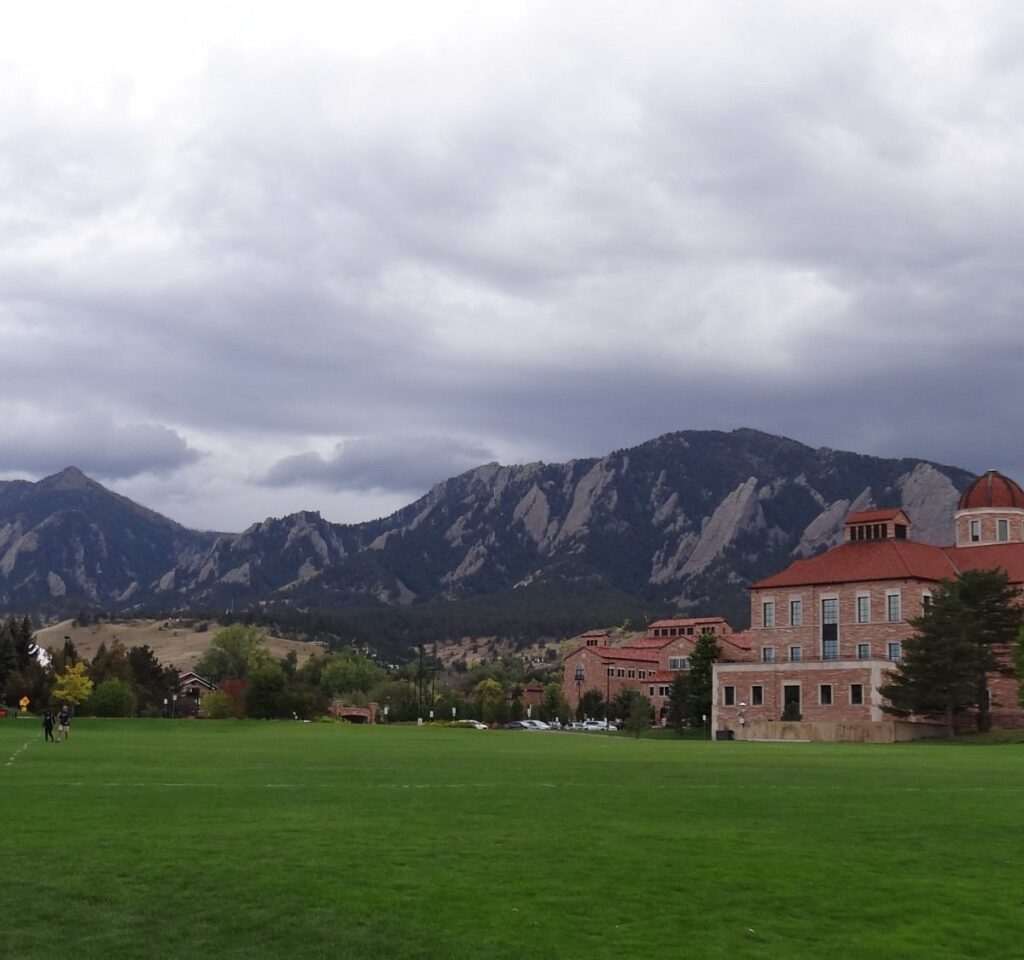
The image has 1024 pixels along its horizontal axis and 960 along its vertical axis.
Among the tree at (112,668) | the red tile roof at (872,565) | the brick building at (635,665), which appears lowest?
the tree at (112,668)

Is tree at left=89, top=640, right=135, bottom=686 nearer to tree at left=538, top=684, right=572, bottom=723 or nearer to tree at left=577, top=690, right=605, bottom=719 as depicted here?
tree at left=538, top=684, right=572, bottom=723

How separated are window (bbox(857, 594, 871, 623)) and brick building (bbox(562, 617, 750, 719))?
64364mm

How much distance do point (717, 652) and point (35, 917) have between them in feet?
355

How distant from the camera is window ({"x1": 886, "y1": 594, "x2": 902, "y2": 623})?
107562mm

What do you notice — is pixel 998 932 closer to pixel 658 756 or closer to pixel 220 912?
pixel 220 912

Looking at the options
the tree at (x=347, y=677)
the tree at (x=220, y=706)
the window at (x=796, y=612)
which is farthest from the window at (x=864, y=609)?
the tree at (x=347, y=677)

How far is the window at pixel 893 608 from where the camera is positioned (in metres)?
108

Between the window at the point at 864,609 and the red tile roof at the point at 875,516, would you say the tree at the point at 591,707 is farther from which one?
the window at the point at 864,609

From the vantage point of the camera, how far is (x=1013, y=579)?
352ft

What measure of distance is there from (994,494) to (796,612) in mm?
26167

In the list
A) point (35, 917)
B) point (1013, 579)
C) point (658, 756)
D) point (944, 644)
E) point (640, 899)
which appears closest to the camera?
point (35, 917)

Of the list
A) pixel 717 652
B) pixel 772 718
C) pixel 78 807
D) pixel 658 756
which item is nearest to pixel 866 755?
pixel 658 756

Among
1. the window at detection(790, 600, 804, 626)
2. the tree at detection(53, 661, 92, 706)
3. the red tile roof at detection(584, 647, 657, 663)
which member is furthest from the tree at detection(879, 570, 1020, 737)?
the red tile roof at detection(584, 647, 657, 663)

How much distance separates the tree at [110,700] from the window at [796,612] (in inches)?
2473
